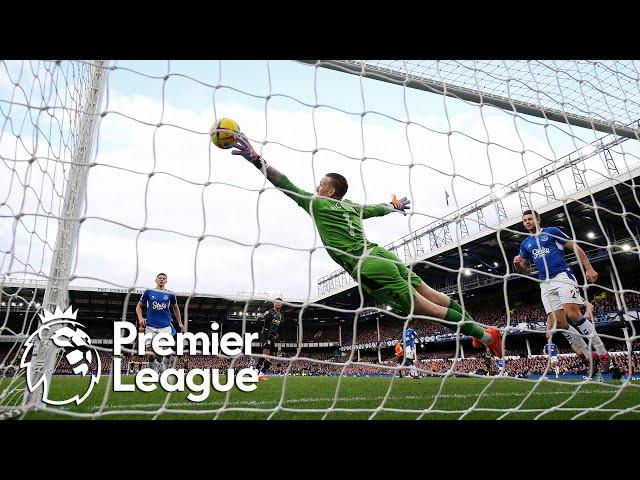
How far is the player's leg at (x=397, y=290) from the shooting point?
124 inches

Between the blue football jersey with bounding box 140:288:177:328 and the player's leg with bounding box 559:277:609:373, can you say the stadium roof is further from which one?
the player's leg with bounding box 559:277:609:373

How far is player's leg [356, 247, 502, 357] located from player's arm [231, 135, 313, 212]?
72 cm

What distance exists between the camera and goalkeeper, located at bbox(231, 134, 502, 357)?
121 inches

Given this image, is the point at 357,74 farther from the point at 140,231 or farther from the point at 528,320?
the point at 528,320

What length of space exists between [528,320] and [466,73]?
63.9 ft

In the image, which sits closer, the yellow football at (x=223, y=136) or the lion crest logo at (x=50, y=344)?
the lion crest logo at (x=50, y=344)

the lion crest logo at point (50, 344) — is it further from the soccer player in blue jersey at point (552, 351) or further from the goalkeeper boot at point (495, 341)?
the soccer player in blue jersey at point (552, 351)

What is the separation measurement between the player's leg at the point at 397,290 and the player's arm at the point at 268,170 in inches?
28.3

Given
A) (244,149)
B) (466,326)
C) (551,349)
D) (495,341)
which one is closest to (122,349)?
(244,149)

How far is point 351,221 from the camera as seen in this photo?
3320 mm

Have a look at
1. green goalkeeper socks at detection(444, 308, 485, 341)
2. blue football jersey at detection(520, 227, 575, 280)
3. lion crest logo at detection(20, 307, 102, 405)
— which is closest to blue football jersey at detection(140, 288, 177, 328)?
lion crest logo at detection(20, 307, 102, 405)

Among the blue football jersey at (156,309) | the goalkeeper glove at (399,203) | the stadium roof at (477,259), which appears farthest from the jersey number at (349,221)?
the stadium roof at (477,259)

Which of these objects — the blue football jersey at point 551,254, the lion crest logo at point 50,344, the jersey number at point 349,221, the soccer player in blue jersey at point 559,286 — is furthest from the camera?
the blue football jersey at point 551,254
